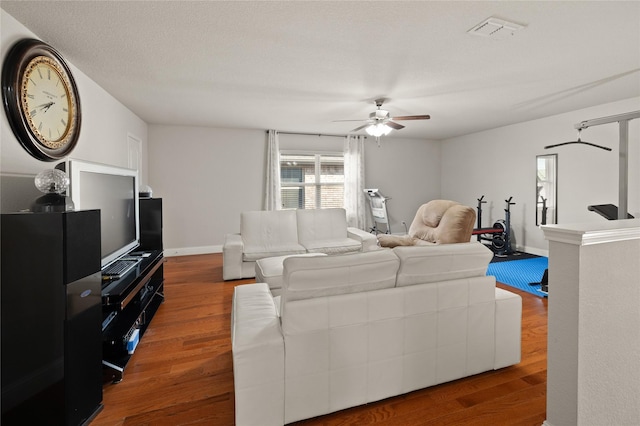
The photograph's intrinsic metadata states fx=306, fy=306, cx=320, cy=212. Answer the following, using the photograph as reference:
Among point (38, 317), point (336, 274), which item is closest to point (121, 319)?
point (38, 317)

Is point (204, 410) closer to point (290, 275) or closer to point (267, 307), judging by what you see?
point (267, 307)

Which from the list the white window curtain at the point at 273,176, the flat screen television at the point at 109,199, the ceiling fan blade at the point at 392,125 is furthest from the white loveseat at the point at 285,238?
the ceiling fan blade at the point at 392,125

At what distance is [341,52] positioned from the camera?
8.58ft

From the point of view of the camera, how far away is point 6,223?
1436 millimetres

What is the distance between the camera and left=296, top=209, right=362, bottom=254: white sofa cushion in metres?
4.54

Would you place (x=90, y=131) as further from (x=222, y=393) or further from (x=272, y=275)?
(x=222, y=393)

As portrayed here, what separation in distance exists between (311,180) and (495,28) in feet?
15.5

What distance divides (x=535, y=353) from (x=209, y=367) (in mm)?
2347

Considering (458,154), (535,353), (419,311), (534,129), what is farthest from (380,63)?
(458,154)

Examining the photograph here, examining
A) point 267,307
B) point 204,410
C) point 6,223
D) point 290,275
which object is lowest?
point 204,410

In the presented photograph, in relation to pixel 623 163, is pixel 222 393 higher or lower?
lower

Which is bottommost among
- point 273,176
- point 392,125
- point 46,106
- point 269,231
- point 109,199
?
point 269,231

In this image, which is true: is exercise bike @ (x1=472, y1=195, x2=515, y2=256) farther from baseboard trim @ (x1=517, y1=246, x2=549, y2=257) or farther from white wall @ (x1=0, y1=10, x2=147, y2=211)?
white wall @ (x1=0, y1=10, x2=147, y2=211)

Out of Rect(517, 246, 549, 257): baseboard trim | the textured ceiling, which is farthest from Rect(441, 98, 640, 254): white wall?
the textured ceiling
